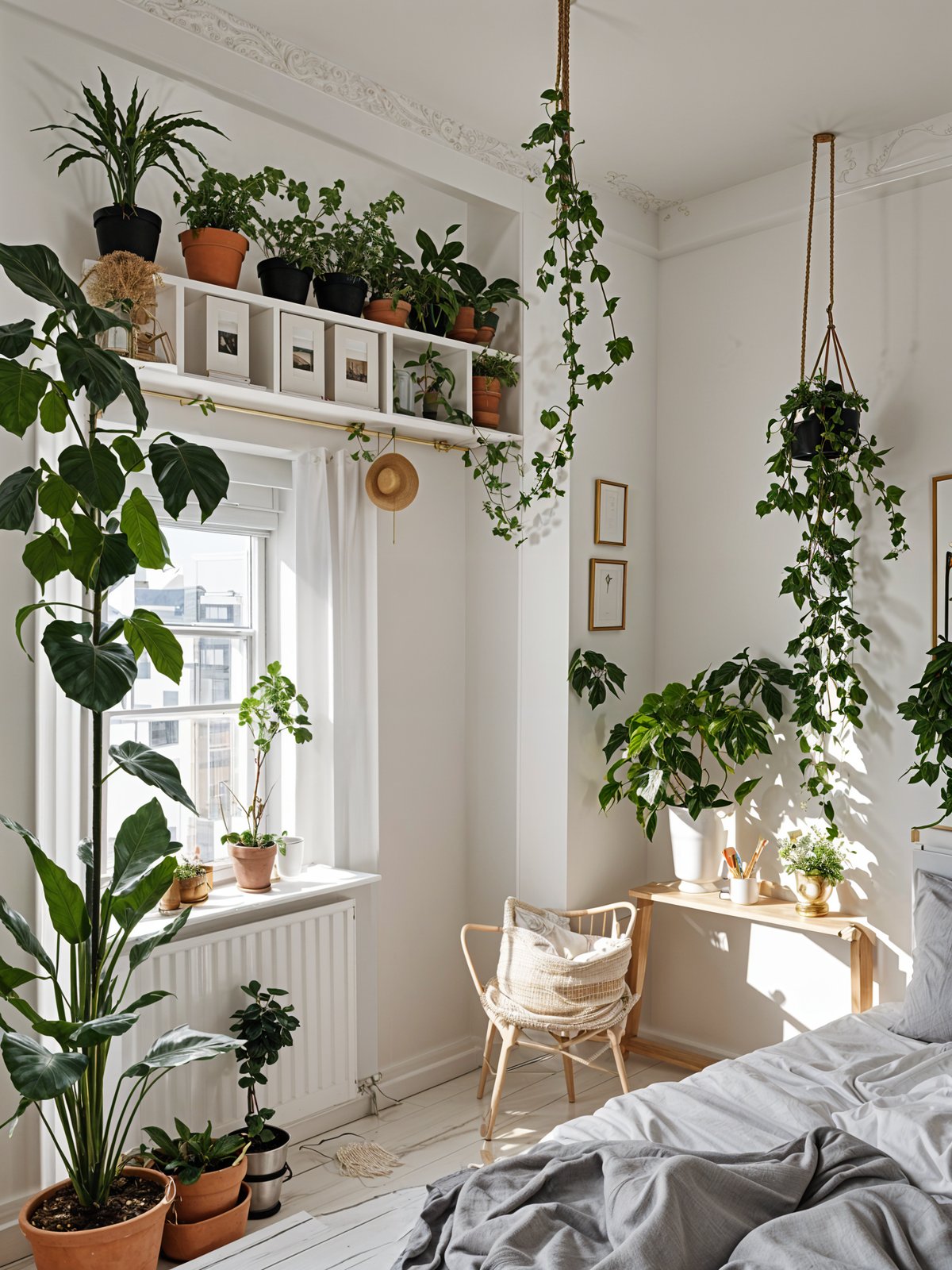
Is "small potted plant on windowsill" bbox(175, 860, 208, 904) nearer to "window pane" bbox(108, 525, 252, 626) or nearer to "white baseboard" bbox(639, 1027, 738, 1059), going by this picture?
"window pane" bbox(108, 525, 252, 626)

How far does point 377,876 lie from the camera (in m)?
3.47

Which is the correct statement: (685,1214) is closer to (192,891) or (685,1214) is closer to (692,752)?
(192,891)

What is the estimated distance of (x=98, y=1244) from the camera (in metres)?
2.25

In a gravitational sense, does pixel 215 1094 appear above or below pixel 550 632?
below

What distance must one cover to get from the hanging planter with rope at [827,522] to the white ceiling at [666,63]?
0.95 ft

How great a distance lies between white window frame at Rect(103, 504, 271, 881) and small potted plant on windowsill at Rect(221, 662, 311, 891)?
0.08 metres

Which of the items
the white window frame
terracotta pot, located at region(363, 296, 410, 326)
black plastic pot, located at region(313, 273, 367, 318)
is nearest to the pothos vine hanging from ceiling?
terracotta pot, located at region(363, 296, 410, 326)

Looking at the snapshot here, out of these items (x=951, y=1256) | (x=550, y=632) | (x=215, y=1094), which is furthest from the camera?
(x=550, y=632)

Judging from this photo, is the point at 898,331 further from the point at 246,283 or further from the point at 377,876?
the point at 377,876

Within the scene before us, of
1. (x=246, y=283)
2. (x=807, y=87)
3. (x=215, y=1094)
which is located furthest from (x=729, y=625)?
(x=215, y=1094)

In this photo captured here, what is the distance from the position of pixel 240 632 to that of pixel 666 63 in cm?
217

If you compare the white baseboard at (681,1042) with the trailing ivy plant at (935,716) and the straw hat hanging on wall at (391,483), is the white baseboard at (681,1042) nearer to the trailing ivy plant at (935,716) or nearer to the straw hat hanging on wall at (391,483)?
the trailing ivy plant at (935,716)

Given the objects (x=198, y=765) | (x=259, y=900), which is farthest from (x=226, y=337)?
(x=259, y=900)

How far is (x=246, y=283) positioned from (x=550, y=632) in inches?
60.2
